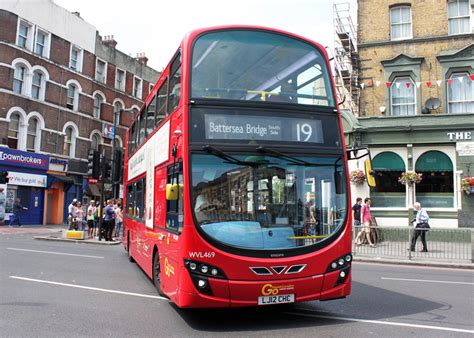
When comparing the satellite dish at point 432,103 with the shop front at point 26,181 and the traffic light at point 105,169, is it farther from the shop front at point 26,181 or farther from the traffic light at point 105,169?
the shop front at point 26,181

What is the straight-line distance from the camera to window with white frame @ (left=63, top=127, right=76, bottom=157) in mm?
31875

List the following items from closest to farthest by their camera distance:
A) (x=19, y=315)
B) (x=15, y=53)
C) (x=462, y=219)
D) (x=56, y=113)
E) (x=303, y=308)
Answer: (x=19, y=315)
(x=303, y=308)
(x=462, y=219)
(x=15, y=53)
(x=56, y=113)

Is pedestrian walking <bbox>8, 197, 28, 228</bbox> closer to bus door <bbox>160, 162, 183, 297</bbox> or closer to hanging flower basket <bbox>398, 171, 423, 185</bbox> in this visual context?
hanging flower basket <bbox>398, 171, 423, 185</bbox>

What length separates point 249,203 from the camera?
227 inches

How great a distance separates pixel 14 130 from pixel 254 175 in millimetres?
26345

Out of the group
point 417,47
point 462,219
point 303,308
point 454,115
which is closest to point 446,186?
point 462,219

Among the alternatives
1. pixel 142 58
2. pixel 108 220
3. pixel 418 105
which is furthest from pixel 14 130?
pixel 418 105

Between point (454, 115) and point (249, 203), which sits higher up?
point (454, 115)

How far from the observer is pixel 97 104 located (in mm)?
35250

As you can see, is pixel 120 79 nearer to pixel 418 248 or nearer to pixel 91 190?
pixel 91 190

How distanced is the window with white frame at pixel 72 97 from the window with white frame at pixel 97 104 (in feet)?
Result: 7.23

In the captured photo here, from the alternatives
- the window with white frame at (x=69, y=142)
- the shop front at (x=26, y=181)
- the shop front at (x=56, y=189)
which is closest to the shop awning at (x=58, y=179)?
the shop front at (x=56, y=189)

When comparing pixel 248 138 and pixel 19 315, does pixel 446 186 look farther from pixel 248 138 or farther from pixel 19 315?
pixel 19 315

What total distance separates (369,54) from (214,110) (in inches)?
675
